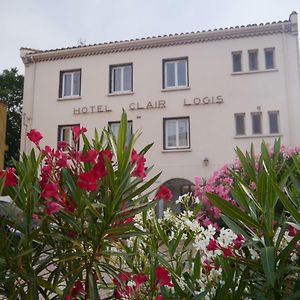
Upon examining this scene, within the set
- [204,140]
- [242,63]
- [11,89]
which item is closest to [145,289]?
[204,140]

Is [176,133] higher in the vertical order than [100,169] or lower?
higher

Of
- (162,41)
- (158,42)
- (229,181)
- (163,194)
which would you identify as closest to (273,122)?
(162,41)

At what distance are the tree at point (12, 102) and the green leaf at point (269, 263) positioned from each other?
27.4 metres

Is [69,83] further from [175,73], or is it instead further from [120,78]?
[175,73]

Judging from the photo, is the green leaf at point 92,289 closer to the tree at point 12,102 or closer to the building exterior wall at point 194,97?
the building exterior wall at point 194,97

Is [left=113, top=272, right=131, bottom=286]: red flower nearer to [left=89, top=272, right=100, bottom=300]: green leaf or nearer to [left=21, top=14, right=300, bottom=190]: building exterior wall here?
[left=89, top=272, right=100, bottom=300]: green leaf

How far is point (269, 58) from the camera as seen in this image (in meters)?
16.0

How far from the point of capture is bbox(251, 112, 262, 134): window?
51.0 ft

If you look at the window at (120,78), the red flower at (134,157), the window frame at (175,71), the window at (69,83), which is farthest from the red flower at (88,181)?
the window at (69,83)

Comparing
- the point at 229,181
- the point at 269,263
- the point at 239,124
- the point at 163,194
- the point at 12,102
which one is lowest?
the point at 269,263

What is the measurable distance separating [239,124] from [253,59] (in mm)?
2663

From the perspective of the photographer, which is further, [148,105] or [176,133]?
[148,105]

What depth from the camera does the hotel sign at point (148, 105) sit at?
632 inches

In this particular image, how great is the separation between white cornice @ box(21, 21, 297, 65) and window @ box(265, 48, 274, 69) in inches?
26.0
